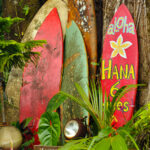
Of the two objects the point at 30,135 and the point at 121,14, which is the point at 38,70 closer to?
the point at 30,135

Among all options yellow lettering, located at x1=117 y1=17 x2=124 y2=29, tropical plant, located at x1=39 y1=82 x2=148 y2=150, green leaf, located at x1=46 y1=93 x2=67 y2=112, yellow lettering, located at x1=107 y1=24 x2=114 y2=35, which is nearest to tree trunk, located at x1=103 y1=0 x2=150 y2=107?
yellow lettering, located at x1=117 y1=17 x2=124 y2=29

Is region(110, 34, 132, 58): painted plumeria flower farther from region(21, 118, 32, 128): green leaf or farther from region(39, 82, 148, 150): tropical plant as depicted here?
region(21, 118, 32, 128): green leaf

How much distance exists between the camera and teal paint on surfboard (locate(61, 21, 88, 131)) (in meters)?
2.78

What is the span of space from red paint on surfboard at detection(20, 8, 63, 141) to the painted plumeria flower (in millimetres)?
626

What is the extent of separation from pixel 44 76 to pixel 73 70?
392 mm

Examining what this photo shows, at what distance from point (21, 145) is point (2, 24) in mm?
1317

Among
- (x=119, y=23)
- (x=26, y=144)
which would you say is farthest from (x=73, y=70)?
(x=26, y=144)

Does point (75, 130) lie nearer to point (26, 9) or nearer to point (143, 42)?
point (143, 42)

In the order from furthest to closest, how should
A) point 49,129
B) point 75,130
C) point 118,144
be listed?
point 49,129
point 75,130
point 118,144

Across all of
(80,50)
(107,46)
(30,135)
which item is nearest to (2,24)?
(80,50)

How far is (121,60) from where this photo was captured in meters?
2.59

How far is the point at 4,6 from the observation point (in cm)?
367

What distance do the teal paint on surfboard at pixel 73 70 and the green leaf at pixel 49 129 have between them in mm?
374

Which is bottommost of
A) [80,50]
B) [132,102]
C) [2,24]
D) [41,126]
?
[41,126]
